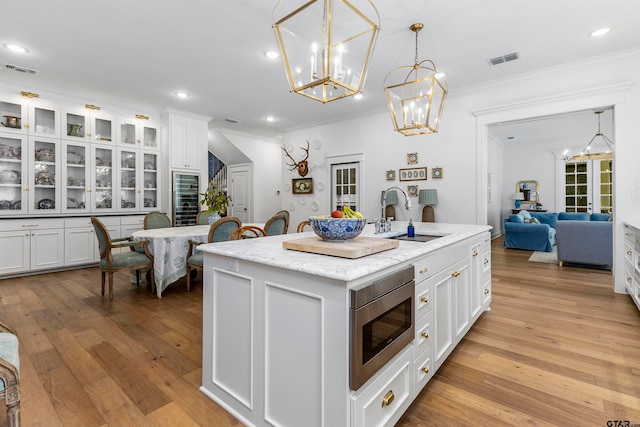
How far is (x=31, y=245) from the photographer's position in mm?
4500

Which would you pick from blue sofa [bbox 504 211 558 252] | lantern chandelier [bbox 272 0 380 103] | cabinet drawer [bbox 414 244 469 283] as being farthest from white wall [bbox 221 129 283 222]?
cabinet drawer [bbox 414 244 469 283]

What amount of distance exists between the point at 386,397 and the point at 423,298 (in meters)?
0.54

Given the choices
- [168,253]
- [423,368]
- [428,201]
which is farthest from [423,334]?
[428,201]

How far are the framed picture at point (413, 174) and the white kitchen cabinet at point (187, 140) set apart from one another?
12.9ft

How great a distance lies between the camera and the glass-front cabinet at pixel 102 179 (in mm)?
5090

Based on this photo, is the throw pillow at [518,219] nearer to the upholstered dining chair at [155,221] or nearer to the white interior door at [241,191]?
the white interior door at [241,191]

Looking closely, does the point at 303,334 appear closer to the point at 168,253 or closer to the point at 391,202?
the point at 168,253

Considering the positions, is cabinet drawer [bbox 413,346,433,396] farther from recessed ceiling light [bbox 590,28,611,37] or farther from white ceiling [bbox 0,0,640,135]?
recessed ceiling light [bbox 590,28,611,37]

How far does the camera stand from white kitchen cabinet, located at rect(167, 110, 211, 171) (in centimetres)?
580

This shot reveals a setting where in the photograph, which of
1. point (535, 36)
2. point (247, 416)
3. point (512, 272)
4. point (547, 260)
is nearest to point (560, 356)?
point (247, 416)

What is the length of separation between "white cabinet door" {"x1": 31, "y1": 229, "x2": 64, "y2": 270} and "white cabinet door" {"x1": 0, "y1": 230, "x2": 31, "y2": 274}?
0.06m

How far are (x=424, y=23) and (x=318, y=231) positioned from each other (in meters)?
2.55

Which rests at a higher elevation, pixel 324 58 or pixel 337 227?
pixel 324 58

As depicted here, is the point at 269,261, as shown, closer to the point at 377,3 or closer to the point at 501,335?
the point at 501,335
